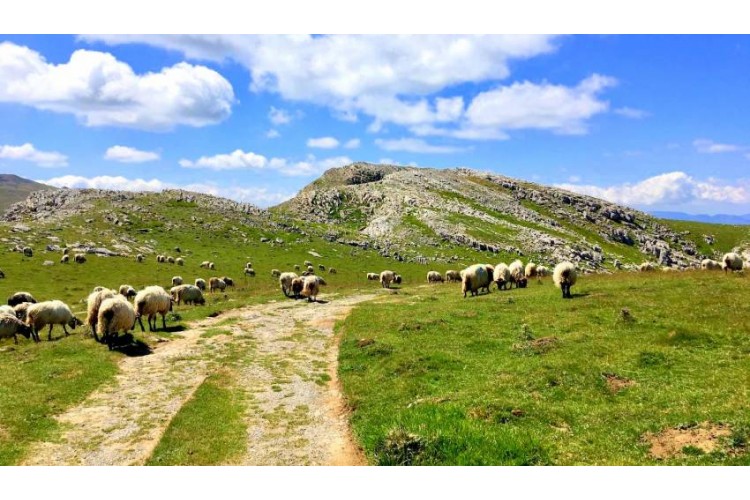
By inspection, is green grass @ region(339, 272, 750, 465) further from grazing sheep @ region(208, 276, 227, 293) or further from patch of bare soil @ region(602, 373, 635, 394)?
grazing sheep @ region(208, 276, 227, 293)

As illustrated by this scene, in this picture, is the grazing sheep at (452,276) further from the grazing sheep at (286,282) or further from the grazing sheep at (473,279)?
the grazing sheep at (473,279)

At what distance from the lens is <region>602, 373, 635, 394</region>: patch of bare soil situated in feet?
55.1

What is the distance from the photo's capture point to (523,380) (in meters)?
18.1

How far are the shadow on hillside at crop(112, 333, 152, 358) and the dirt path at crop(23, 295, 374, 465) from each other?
0.82 meters

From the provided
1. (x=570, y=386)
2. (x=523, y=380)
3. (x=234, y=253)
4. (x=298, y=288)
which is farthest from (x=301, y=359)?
(x=234, y=253)

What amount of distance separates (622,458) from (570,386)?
5859mm

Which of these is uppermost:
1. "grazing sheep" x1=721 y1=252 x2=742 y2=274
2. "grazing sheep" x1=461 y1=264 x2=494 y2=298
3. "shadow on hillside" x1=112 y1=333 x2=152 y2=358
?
"grazing sheep" x1=721 y1=252 x2=742 y2=274

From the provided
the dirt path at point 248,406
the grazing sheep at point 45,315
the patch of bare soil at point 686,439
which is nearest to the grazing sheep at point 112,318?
the dirt path at point 248,406

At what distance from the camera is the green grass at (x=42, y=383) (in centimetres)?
1619

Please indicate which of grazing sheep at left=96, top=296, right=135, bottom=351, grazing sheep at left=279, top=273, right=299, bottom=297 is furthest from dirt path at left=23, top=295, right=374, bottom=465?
grazing sheep at left=279, top=273, right=299, bottom=297

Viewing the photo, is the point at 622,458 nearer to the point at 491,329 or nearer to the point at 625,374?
the point at 625,374

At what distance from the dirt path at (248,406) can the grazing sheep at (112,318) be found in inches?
112

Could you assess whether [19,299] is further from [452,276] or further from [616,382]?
[452,276]

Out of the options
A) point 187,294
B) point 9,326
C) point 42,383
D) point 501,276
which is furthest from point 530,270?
point 9,326
